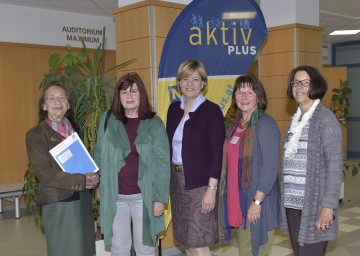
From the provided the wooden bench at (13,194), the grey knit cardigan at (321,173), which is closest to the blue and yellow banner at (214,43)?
the grey knit cardigan at (321,173)

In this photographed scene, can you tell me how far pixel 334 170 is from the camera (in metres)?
2.26

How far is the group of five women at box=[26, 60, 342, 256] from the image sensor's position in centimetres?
252

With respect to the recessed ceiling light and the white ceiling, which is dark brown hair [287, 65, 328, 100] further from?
Answer: the recessed ceiling light

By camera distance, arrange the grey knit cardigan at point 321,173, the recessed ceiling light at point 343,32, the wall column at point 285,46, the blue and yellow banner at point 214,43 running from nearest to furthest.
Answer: the grey knit cardigan at point 321,173
the blue and yellow banner at point 214,43
the wall column at point 285,46
the recessed ceiling light at point 343,32

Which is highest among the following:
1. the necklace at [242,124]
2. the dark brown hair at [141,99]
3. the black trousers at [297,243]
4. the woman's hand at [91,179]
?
the dark brown hair at [141,99]

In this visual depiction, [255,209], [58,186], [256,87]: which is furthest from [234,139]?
[58,186]

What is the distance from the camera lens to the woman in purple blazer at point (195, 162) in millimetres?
2643

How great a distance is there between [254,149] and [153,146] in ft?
2.04

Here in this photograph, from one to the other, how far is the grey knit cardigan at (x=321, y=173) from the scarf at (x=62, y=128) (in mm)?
1507

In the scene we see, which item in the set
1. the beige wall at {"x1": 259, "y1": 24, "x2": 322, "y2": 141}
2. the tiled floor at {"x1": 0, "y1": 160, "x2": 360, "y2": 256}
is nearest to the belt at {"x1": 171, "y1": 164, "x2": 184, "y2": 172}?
the tiled floor at {"x1": 0, "y1": 160, "x2": 360, "y2": 256}

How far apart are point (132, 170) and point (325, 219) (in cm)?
115

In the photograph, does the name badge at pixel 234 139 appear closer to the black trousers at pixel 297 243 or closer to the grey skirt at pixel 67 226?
the black trousers at pixel 297 243

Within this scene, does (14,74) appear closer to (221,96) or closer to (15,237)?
(15,237)

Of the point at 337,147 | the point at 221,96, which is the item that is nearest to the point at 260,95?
the point at 337,147
